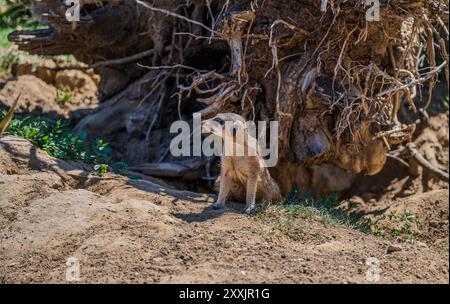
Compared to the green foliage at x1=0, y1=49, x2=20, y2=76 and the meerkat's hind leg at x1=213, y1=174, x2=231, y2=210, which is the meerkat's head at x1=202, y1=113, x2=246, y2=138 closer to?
the meerkat's hind leg at x1=213, y1=174, x2=231, y2=210

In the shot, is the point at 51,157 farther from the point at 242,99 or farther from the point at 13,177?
the point at 242,99

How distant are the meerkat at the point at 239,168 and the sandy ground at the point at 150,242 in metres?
0.24

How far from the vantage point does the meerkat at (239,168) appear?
567cm

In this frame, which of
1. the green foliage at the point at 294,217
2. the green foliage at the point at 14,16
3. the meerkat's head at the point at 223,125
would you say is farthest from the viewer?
the green foliage at the point at 14,16

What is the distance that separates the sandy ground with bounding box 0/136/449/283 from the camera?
4492 millimetres

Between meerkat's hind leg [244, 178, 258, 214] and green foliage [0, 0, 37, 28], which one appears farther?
green foliage [0, 0, 37, 28]

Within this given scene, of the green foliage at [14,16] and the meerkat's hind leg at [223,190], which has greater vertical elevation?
the green foliage at [14,16]

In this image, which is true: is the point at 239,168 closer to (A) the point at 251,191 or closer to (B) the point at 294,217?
(A) the point at 251,191

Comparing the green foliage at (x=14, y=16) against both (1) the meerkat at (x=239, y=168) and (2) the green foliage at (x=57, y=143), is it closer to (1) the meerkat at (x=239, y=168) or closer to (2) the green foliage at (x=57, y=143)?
(2) the green foliage at (x=57, y=143)

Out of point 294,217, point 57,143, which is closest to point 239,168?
point 294,217

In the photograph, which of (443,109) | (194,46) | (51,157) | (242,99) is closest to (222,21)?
(242,99)

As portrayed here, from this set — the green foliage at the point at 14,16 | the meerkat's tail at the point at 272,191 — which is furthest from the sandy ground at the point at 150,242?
the green foliage at the point at 14,16

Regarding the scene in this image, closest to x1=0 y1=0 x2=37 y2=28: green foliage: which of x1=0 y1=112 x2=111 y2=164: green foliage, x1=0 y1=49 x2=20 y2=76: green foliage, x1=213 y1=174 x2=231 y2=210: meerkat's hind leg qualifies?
x1=0 y1=49 x2=20 y2=76: green foliage

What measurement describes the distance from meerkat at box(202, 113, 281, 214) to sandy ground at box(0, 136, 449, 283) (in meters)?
0.24
